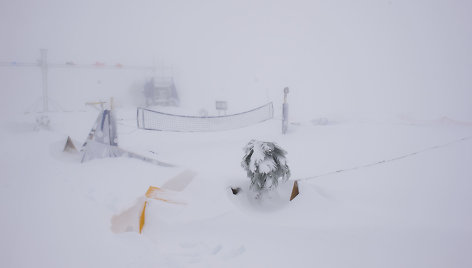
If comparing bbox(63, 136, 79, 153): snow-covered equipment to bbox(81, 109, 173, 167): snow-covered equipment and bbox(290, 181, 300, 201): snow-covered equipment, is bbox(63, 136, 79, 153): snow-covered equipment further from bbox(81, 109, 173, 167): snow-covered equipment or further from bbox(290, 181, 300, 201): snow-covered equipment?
bbox(290, 181, 300, 201): snow-covered equipment

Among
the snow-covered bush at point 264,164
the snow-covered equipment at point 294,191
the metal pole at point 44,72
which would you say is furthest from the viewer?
the metal pole at point 44,72

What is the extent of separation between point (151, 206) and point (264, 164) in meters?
1.82

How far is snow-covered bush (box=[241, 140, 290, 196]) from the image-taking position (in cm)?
322

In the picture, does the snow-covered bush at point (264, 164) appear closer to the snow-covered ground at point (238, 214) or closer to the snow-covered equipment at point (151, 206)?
the snow-covered ground at point (238, 214)

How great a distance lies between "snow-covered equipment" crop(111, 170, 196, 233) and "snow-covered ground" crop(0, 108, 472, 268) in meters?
0.06

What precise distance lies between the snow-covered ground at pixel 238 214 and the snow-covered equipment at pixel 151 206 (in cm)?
6

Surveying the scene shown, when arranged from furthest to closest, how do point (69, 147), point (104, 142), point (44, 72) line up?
point (44, 72) < point (69, 147) < point (104, 142)

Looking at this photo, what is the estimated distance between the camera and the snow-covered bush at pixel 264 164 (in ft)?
10.6

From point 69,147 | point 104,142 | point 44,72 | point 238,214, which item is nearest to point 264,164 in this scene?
point 238,214

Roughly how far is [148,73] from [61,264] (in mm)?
17509

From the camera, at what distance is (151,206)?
3271mm

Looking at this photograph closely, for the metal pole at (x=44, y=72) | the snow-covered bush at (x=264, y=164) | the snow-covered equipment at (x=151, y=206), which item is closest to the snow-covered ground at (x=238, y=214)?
the snow-covered equipment at (x=151, y=206)

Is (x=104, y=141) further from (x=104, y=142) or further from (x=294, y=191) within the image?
(x=294, y=191)

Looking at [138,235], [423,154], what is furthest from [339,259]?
[423,154]
